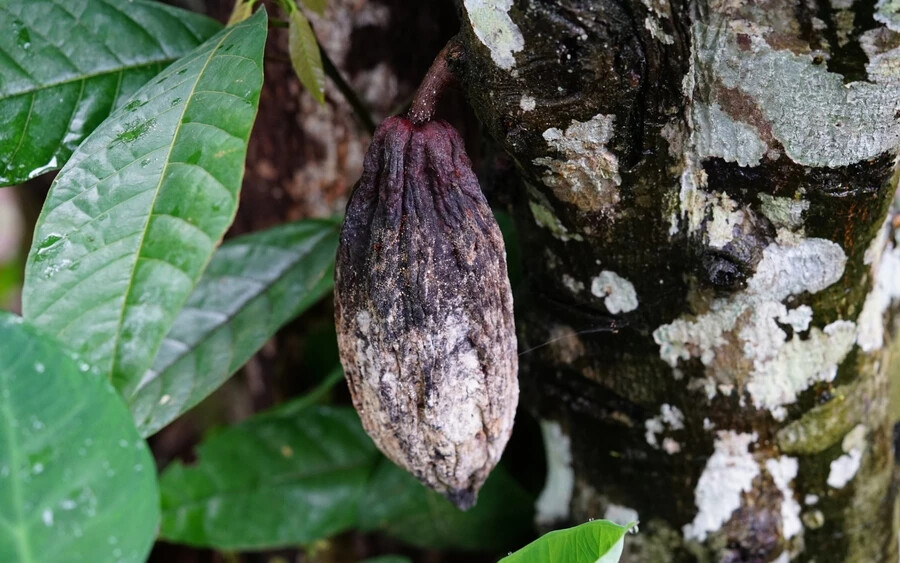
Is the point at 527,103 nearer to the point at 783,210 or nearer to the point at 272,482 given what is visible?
the point at 783,210

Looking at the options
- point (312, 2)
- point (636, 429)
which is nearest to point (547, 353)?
point (636, 429)

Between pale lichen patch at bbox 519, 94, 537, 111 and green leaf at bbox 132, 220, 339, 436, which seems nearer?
pale lichen patch at bbox 519, 94, 537, 111

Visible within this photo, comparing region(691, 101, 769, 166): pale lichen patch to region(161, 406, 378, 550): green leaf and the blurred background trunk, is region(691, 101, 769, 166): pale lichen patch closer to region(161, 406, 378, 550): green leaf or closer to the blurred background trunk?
the blurred background trunk

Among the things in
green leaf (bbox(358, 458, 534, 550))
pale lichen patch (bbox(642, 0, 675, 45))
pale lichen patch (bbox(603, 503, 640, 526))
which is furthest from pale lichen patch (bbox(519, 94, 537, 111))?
green leaf (bbox(358, 458, 534, 550))

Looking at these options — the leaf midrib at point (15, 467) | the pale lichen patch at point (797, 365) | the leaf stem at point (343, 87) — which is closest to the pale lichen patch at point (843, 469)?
the pale lichen patch at point (797, 365)

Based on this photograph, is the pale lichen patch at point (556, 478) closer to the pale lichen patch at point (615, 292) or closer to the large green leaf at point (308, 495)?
the large green leaf at point (308, 495)
